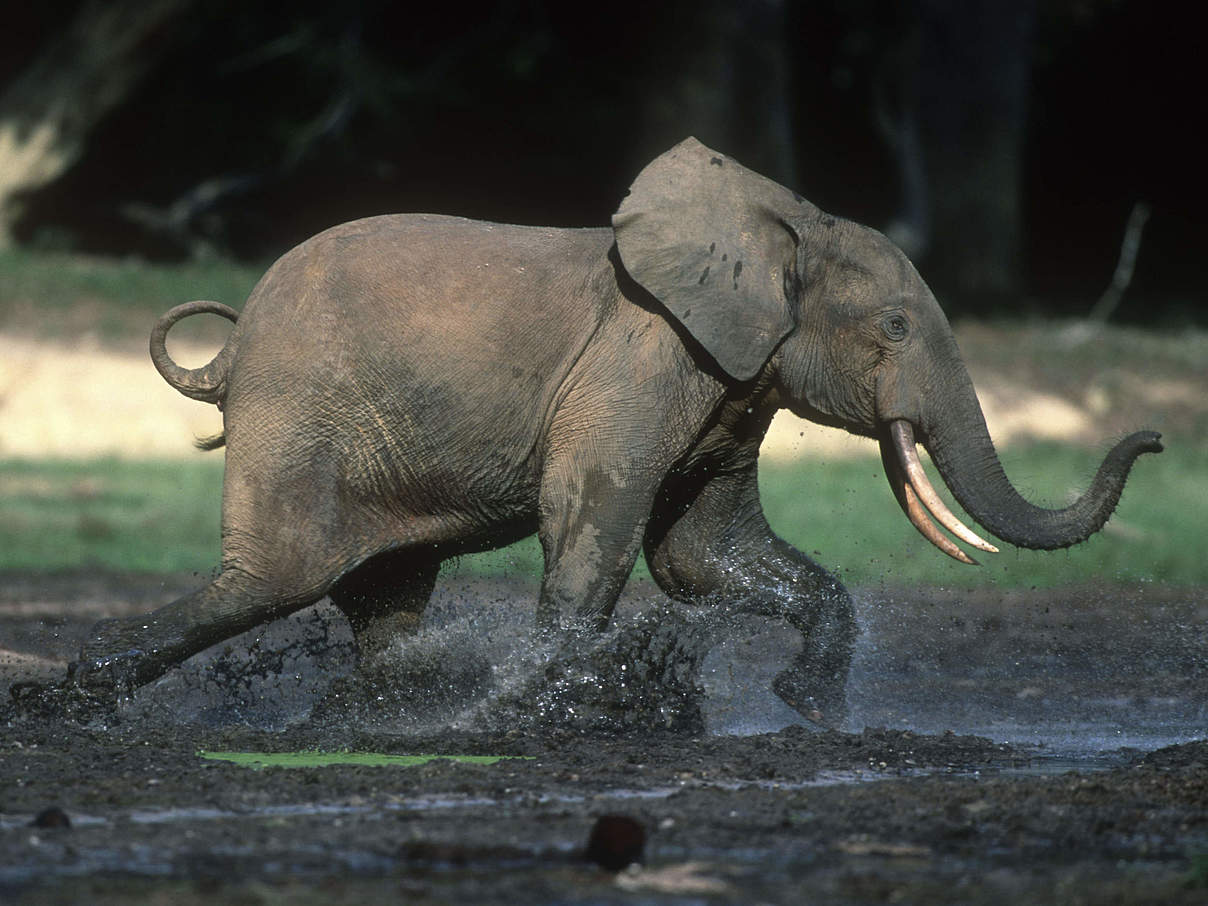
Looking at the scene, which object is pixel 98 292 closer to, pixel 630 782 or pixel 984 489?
pixel 984 489

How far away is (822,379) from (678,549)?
3.13 feet

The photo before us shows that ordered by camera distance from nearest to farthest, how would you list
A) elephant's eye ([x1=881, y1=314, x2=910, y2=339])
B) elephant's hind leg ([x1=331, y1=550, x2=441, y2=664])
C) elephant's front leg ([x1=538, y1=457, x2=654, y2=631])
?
1. elephant's front leg ([x1=538, y1=457, x2=654, y2=631])
2. elephant's eye ([x1=881, y1=314, x2=910, y2=339])
3. elephant's hind leg ([x1=331, y1=550, x2=441, y2=664])

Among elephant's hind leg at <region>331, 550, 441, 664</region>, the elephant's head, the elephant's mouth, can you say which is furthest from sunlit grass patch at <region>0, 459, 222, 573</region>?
the elephant's mouth

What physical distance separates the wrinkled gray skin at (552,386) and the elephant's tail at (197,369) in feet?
0.05

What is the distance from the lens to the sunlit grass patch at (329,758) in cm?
650

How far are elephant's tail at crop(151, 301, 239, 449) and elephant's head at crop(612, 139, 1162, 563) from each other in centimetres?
149

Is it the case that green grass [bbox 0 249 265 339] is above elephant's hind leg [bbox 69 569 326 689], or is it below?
above

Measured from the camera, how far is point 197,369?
7.36 m

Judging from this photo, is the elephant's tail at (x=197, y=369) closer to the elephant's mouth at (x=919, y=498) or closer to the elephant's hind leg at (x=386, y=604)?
the elephant's hind leg at (x=386, y=604)

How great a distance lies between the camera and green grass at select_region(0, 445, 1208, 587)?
41.4 feet

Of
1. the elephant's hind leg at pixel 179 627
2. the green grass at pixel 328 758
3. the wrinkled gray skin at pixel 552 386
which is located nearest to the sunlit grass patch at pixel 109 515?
the elephant's hind leg at pixel 179 627

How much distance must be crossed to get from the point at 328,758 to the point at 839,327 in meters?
2.34

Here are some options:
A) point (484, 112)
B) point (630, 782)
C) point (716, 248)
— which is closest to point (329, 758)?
point (630, 782)

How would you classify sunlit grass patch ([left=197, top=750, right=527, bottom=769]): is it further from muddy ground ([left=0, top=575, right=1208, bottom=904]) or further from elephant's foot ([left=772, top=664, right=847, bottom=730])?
elephant's foot ([left=772, top=664, right=847, bottom=730])
